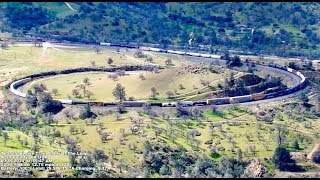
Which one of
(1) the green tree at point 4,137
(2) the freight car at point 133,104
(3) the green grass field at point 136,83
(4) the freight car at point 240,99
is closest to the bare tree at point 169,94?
A: (3) the green grass field at point 136,83

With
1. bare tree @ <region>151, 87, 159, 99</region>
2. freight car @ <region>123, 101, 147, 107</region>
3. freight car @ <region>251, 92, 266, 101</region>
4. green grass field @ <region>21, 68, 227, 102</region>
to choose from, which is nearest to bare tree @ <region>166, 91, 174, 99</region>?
green grass field @ <region>21, 68, 227, 102</region>

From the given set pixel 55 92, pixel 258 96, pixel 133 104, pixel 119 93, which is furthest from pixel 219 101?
pixel 55 92

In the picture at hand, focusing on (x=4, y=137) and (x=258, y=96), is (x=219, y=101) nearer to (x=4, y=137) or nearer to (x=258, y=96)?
(x=258, y=96)

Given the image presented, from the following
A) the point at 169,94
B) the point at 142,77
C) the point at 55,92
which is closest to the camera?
the point at 169,94

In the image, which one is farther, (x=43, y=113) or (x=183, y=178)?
(x=43, y=113)

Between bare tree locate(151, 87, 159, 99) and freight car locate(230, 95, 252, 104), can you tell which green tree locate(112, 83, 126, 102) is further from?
freight car locate(230, 95, 252, 104)

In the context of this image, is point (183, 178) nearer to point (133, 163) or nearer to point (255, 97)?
point (133, 163)

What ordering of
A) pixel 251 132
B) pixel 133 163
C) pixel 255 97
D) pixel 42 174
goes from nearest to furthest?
pixel 42 174 → pixel 133 163 → pixel 251 132 → pixel 255 97

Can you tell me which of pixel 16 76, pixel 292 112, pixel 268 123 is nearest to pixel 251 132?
pixel 268 123

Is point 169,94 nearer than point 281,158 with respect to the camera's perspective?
No

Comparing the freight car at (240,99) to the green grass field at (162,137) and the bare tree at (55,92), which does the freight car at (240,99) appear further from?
the bare tree at (55,92)

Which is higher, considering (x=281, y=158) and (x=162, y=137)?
(x=162, y=137)
